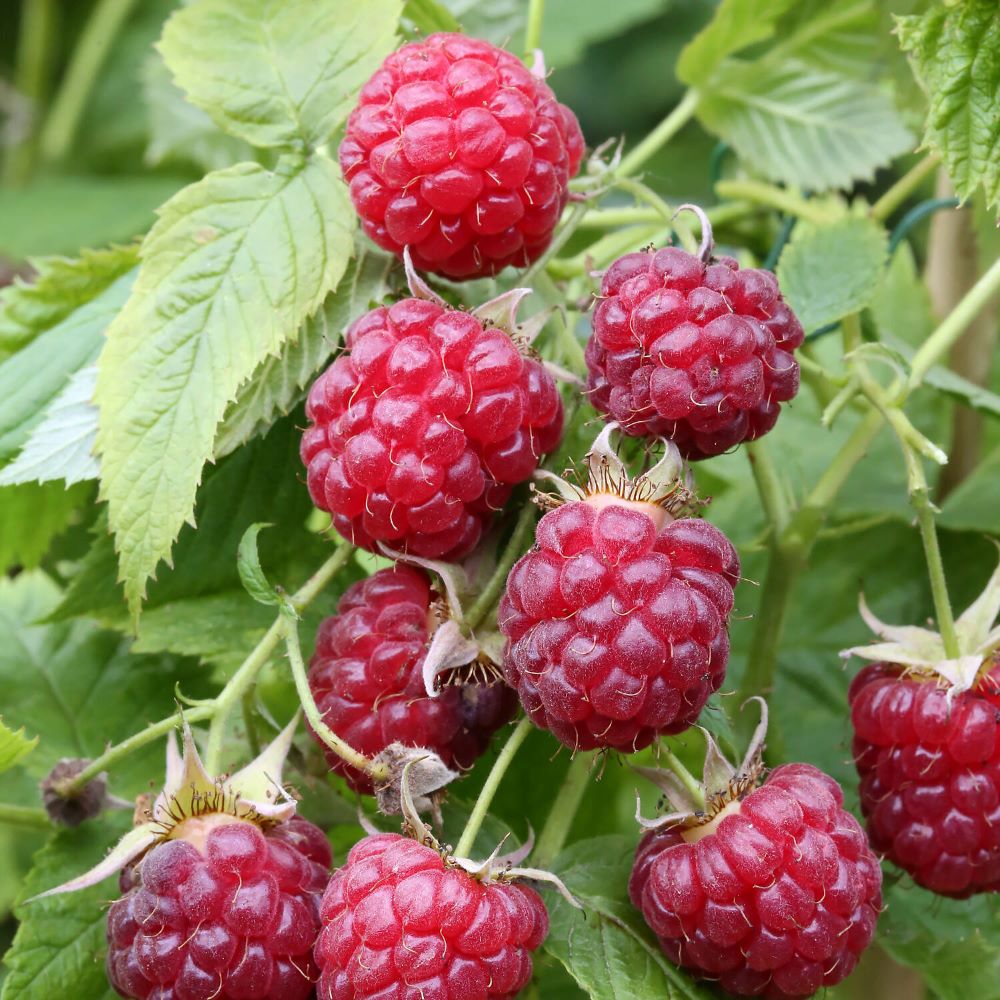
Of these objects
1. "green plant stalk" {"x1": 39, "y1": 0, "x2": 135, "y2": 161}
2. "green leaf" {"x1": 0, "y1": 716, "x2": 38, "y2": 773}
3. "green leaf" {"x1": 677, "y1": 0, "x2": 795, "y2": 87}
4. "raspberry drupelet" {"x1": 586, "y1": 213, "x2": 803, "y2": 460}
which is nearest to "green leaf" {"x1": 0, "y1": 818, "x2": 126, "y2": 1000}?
"green leaf" {"x1": 0, "y1": 716, "x2": 38, "y2": 773}

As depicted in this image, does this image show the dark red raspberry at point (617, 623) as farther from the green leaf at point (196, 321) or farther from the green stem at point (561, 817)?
the green leaf at point (196, 321)

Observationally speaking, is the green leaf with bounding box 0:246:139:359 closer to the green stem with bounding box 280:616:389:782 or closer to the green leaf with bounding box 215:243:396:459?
the green leaf with bounding box 215:243:396:459

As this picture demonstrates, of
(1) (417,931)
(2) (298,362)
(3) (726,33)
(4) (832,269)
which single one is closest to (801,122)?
(3) (726,33)

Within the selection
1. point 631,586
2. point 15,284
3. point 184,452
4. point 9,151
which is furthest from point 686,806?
point 9,151

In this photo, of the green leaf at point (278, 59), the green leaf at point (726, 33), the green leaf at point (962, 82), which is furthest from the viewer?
the green leaf at point (726, 33)

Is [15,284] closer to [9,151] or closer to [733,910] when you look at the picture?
[733,910]

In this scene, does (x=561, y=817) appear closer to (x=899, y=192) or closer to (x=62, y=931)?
(x=62, y=931)

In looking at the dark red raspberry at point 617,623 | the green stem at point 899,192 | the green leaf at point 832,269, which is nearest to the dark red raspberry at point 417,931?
the dark red raspberry at point 617,623
